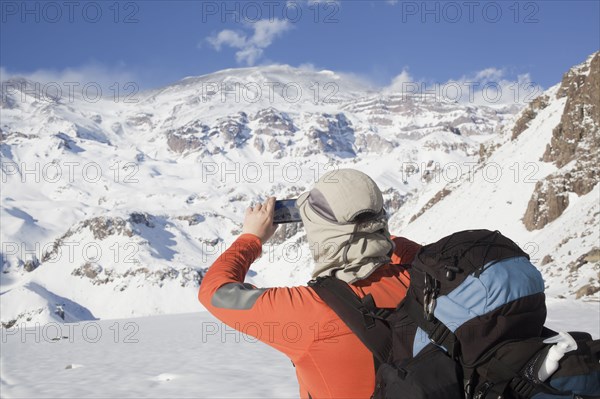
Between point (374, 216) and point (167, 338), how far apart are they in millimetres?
18291

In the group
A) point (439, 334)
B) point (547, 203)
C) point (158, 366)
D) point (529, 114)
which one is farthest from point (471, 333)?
point (529, 114)

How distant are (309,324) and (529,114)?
66918 millimetres

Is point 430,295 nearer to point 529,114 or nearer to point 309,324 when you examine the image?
point 309,324

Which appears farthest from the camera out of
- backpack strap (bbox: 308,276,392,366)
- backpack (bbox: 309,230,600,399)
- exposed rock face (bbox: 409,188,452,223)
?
exposed rock face (bbox: 409,188,452,223)

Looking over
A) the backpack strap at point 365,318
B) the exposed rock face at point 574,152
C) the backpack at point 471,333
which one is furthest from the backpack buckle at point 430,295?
the exposed rock face at point 574,152

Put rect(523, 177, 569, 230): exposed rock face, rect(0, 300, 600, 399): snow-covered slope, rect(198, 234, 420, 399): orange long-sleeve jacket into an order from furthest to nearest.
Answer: rect(523, 177, 569, 230): exposed rock face < rect(0, 300, 600, 399): snow-covered slope < rect(198, 234, 420, 399): orange long-sleeve jacket

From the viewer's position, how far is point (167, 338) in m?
19.2

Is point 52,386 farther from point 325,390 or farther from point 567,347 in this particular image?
point 567,347

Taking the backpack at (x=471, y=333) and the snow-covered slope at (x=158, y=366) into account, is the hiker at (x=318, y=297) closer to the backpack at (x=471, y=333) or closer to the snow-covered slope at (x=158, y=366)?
the backpack at (x=471, y=333)

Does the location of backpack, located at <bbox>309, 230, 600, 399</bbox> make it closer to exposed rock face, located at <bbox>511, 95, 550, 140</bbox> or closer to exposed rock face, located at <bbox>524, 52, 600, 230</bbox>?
exposed rock face, located at <bbox>524, 52, 600, 230</bbox>

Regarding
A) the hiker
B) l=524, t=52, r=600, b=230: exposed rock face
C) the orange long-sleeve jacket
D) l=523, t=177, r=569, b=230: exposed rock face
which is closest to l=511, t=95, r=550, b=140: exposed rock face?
l=524, t=52, r=600, b=230: exposed rock face

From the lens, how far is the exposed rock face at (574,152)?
3972 cm

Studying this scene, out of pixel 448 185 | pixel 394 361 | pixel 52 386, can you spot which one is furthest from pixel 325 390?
pixel 448 185

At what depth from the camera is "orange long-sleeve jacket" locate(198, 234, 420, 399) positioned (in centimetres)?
232
